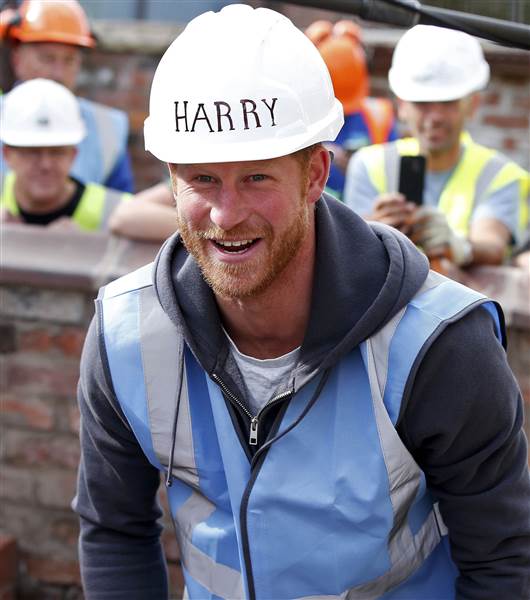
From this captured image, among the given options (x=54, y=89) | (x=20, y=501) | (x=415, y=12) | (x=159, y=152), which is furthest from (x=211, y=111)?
(x=54, y=89)

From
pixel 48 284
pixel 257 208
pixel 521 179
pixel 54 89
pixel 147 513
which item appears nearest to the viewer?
pixel 257 208

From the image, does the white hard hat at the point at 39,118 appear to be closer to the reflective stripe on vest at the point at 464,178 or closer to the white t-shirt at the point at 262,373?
the reflective stripe on vest at the point at 464,178

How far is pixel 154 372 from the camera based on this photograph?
82.5 inches

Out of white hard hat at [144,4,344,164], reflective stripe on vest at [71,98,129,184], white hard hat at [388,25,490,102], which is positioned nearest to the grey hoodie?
white hard hat at [144,4,344,164]

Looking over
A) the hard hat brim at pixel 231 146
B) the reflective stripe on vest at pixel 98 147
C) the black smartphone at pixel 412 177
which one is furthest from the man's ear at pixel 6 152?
the hard hat brim at pixel 231 146

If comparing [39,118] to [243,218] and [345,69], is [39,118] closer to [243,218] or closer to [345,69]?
[345,69]

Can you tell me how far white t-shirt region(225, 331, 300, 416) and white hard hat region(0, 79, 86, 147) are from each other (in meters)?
2.30

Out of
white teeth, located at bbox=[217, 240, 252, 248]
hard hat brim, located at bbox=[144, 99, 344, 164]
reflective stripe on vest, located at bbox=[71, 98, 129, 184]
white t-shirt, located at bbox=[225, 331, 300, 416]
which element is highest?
hard hat brim, located at bbox=[144, 99, 344, 164]

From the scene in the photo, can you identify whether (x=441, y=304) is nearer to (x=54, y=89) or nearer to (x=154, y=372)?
(x=154, y=372)

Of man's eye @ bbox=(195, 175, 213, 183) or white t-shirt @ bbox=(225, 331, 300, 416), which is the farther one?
white t-shirt @ bbox=(225, 331, 300, 416)

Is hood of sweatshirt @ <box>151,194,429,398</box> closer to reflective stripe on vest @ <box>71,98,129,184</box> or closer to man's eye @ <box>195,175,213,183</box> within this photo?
man's eye @ <box>195,175,213,183</box>

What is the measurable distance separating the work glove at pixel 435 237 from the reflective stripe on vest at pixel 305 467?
4.44 ft

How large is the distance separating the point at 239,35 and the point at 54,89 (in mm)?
2722

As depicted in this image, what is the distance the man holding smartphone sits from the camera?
155 inches
